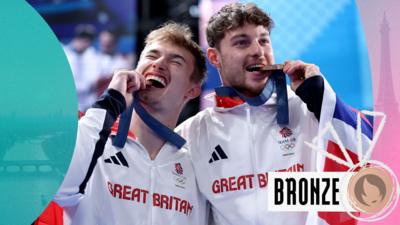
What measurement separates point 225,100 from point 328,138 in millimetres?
365

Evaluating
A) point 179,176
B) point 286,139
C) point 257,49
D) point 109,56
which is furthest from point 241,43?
point 109,56

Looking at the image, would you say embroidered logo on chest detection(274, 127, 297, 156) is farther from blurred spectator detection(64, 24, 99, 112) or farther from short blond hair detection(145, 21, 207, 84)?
blurred spectator detection(64, 24, 99, 112)

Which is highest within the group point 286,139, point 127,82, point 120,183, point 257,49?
point 257,49

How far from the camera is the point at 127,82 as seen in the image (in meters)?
1.72

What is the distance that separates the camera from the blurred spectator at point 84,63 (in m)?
1.83

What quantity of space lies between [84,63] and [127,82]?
364 mm

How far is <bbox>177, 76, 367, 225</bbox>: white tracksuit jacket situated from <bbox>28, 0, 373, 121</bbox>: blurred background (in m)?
0.14

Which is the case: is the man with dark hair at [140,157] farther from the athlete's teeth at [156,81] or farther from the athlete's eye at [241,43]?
the athlete's eye at [241,43]

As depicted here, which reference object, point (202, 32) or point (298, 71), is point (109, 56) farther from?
point (298, 71)

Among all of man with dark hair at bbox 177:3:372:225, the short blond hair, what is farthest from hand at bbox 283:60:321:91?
the short blond hair

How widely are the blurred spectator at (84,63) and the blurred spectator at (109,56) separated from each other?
4cm

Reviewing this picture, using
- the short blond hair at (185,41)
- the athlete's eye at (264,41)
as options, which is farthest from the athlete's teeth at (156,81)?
the athlete's eye at (264,41)

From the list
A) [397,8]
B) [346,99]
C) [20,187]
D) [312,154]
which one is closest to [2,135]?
[20,187]

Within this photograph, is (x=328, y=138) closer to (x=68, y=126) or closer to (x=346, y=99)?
(x=346, y=99)
